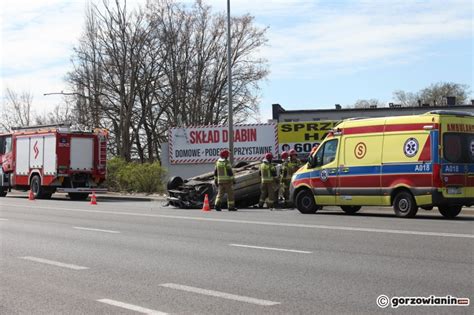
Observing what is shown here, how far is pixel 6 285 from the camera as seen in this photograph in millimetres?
7977

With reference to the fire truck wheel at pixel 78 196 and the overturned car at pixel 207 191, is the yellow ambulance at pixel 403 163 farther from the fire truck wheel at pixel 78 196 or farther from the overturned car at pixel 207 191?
the fire truck wheel at pixel 78 196

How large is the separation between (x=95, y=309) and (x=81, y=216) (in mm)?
11651

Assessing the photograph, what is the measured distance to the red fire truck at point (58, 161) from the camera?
2783 centimetres

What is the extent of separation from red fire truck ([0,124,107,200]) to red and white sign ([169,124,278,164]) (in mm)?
3704

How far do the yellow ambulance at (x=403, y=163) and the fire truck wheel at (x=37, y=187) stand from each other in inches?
598

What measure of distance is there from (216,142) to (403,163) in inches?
633

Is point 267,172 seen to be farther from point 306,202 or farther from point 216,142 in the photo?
point 216,142

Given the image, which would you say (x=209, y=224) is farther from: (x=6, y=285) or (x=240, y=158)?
(x=240, y=158)

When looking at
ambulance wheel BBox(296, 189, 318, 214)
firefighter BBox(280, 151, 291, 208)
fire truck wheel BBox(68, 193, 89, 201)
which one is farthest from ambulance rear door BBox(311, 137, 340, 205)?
fire truck wheel BBox(68, 193, 89, 201)

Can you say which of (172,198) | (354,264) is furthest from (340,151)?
(354,264)

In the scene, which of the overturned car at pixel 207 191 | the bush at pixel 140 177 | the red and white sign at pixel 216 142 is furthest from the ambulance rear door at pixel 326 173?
the bush at pixel 140 177

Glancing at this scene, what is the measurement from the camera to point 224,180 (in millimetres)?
19453

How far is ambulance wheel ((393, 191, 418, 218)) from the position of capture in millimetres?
15484

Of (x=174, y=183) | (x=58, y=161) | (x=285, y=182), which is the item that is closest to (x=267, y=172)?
(x=285, y=182)
